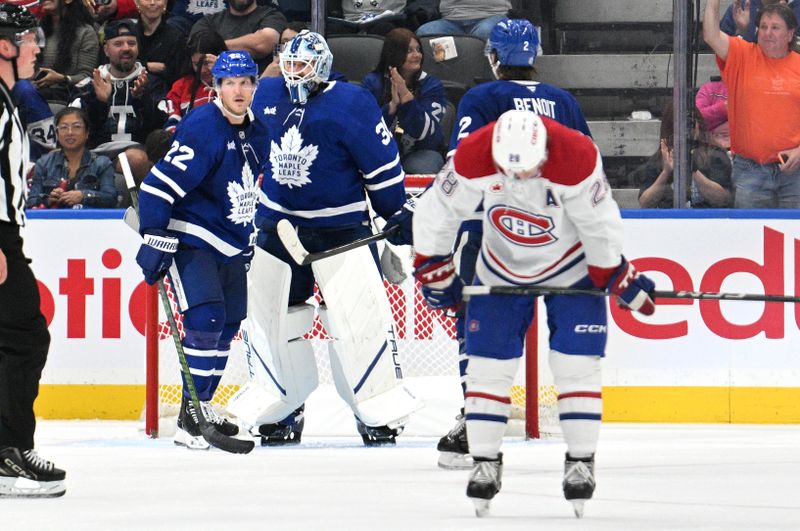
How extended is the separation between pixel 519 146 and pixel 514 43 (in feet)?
4.41

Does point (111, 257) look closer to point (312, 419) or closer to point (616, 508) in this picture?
point (312, 419)

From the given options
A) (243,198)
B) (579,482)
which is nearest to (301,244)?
(243,198)

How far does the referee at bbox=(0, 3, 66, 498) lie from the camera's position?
13.5ft

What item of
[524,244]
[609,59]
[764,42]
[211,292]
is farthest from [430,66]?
[524,244]

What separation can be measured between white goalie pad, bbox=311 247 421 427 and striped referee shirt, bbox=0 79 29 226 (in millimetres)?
1709

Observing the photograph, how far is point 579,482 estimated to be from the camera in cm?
391

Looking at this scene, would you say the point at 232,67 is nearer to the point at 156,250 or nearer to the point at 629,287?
the point at 156,250

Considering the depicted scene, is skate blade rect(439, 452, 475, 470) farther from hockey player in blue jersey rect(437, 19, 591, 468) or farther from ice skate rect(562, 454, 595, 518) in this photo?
ice skate rect(562, 454, 595, 518)

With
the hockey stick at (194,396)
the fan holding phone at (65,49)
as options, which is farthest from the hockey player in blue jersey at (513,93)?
the fan holding phone at (65,49)

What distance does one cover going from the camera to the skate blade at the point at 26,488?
425 cm

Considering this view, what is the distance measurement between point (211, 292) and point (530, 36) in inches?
55.9

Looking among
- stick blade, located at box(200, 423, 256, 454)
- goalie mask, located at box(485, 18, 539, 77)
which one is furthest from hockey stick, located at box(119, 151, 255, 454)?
goalie mask, located at box(485, 18, 539, 77)

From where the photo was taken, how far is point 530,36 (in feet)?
16.7

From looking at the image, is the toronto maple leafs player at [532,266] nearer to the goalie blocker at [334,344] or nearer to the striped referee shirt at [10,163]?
the striped referee shirt at [10,163]
